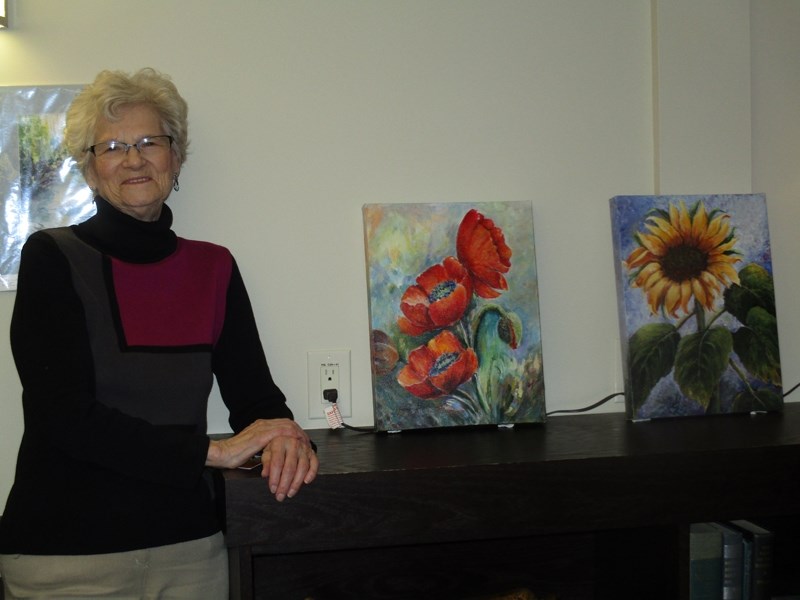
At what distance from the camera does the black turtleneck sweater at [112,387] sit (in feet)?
4.58

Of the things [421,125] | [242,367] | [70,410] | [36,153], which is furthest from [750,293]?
[36,153]

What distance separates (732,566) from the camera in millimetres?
1770

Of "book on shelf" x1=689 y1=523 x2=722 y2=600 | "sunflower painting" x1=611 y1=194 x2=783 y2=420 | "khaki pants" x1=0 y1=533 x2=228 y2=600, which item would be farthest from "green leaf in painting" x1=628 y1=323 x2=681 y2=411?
"khaki pants" x1=0 y1=533 x2=228 y2=600

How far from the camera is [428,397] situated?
1812 mm

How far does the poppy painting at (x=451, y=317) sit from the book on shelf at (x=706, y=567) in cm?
43

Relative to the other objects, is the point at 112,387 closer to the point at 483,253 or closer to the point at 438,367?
the point at 438,367

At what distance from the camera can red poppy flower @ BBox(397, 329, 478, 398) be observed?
1812mm

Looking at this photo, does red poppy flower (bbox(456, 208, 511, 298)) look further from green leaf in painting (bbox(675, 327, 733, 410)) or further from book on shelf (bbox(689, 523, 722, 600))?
book on shelf (bbox(689, 523, 722, 600))

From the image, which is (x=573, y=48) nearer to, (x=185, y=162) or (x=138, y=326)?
(x=185, y=162)

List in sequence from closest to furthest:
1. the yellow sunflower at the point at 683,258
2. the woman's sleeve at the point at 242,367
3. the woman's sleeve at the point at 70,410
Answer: the woman's sleeve at the point at 70,410
the woman's sleeve at the point at 242,367
the yellow sunflower at the point at 683,258

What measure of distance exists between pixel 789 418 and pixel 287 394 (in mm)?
1147

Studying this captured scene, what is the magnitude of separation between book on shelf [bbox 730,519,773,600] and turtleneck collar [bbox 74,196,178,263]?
138 cm

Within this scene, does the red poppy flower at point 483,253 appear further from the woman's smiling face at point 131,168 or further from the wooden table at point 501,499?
the woman's smiling face at point 131,168

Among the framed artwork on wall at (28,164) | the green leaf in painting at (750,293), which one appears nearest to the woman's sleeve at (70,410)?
the framed artwork on wall at (28,164)
